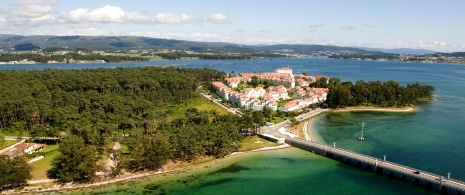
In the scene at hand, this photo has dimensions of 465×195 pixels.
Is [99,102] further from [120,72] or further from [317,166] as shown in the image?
[317,166]

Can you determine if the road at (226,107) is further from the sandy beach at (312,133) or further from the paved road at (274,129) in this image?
the sandy beach at (312,133)

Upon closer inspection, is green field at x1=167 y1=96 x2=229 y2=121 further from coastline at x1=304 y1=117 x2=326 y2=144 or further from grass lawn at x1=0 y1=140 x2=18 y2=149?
grass lawn at x1=0 y1=140 x2=18 y2=149

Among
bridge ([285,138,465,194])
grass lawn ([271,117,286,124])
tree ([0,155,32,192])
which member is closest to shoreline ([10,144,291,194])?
tree ([0,155,32,192])

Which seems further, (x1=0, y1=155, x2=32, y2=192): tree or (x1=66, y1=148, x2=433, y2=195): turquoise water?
(x1=66, y1=148, x2=433, y2=195): turquoise water

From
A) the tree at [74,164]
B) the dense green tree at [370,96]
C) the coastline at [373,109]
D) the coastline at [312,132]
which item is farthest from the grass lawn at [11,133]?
the dense green tree at [370,96]

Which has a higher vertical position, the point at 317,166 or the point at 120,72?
the point at 120,72

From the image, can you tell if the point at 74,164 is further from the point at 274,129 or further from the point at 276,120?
the point at 276,120

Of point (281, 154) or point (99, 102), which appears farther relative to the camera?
point (99, 102)

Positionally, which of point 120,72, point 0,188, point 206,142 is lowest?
point 0,188

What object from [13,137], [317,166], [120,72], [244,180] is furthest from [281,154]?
[120,72]
